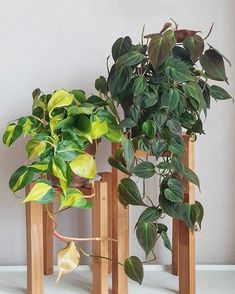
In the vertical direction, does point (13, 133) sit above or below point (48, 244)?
above

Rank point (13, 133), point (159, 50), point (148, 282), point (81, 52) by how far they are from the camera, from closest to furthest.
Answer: point (159, 50)
point (13, 133)
point (148, 282)
point (81, 52)

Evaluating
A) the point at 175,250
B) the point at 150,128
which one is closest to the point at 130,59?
the point at 150,128

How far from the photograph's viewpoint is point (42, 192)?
1.04 meters

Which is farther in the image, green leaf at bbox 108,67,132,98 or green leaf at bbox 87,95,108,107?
green leaf at bbox 87,95,108,107

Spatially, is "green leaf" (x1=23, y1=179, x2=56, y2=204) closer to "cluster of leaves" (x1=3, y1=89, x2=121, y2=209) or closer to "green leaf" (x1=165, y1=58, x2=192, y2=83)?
"cluster of leaves" (x1=3, y1=89, x2=121, y2=209)

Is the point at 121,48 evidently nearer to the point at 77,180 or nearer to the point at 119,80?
the point at 119,80

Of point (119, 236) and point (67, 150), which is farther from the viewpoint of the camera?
point (119, 236)

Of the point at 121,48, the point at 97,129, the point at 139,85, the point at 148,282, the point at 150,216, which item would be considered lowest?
the point at 148,282

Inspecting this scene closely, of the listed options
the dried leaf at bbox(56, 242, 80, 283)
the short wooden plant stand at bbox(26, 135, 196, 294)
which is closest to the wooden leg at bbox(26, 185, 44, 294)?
the short wooden plant stand at bbox(26, 135, 196, 294)

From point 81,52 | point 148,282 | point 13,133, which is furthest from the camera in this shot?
point 81,52

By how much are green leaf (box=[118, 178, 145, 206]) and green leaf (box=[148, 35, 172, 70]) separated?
11.8 inches

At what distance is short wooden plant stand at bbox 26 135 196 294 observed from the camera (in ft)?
3.79

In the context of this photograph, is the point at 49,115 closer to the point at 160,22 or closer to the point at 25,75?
the point at 25,75

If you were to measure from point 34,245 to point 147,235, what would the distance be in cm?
30
